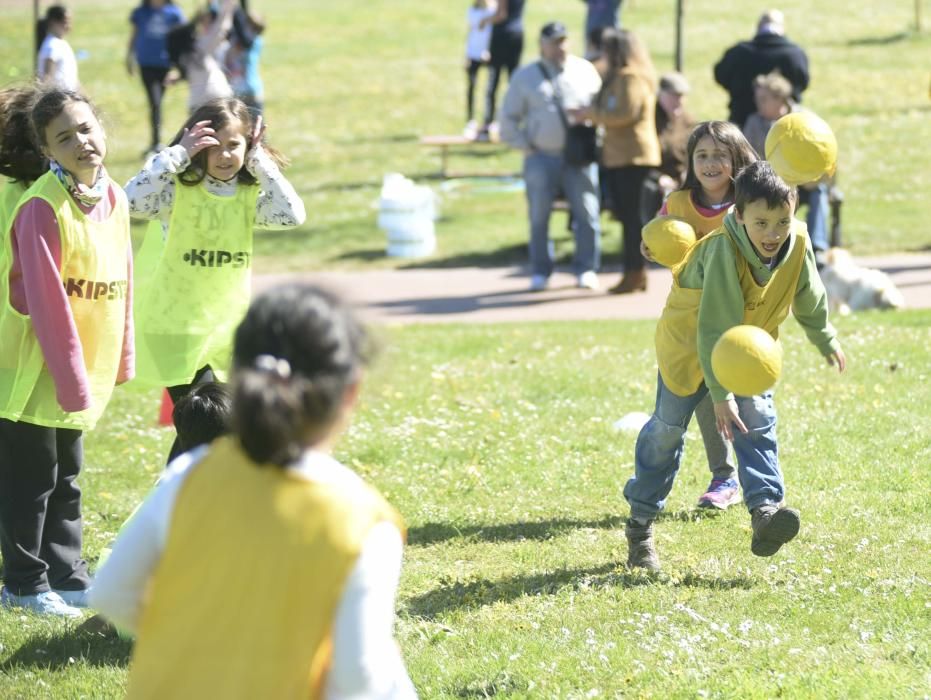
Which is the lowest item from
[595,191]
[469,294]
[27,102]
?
[469,294]

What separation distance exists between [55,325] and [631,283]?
8415 mm

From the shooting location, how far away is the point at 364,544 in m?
2.66

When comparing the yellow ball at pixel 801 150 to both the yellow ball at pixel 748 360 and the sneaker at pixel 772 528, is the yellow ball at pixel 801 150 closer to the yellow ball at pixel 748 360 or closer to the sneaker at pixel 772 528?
the yellow ball at pixel 748 360

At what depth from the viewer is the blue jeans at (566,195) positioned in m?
12.6

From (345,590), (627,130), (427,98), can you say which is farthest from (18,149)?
(427,98)

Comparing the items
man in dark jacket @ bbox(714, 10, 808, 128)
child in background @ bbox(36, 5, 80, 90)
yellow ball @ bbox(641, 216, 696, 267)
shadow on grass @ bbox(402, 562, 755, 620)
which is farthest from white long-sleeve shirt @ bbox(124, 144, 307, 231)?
child in background @ bbox(36, 5, 80, 90)

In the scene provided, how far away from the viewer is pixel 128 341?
224 inches

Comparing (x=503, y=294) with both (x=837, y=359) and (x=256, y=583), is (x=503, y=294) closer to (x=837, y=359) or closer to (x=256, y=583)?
(x=837, y=359)

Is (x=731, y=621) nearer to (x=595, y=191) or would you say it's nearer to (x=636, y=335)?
(x=636, y=335)

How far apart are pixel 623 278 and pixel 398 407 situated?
4585 millimetres

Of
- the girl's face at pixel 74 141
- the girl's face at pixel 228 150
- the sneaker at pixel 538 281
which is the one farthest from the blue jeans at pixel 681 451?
the sneaker at pixel 538 281

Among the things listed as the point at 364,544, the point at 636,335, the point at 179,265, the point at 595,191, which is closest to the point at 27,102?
the point at 179,265

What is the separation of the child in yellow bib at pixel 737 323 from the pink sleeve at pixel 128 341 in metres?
2.15

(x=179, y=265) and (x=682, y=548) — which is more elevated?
(x=179, y=265)
